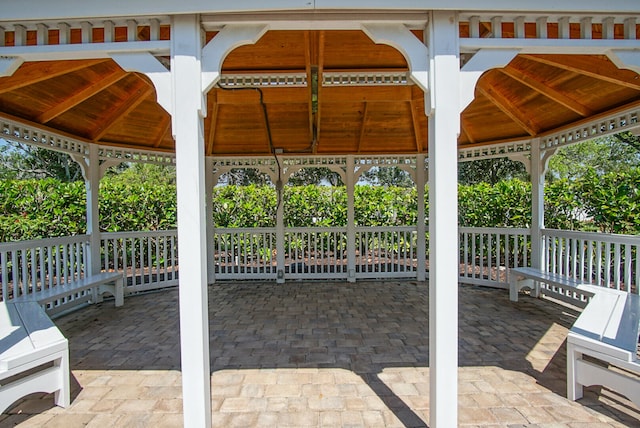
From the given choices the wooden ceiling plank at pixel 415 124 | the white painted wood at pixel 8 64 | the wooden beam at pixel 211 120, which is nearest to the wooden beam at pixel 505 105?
the wooden ceiling plank at pixel 415 124

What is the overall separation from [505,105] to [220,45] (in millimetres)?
3970

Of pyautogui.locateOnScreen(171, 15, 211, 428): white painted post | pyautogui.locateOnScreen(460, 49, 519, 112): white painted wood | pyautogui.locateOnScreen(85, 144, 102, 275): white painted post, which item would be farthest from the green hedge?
pyautogui.locateOnScreen(171, 15, 211, 428): white painted post

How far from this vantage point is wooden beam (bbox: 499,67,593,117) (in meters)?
3.40

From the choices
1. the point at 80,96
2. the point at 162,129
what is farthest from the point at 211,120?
the point at 80,96

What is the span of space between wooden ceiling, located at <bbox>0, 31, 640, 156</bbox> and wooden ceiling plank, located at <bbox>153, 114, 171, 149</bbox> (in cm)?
2

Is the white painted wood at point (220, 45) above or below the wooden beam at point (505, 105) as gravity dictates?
below

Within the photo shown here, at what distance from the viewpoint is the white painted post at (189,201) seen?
2.01m

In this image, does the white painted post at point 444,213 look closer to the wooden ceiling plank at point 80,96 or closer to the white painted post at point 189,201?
the white painted post at point 189,201

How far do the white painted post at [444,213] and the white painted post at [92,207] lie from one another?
16.3ft

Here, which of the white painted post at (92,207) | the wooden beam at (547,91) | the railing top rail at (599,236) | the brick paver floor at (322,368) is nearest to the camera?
the brick paver floor at (322,368)

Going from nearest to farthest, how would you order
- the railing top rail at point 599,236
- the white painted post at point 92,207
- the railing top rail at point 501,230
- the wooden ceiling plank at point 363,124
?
the railing top rail at point 599,236 → the white painted post at point 92,207 → the wooden ceiling plank at point 363,124 → the railing top rail at point 501,230

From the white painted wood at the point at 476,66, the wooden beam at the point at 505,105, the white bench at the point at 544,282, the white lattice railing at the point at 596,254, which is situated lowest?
the white bench at the point at 544,282

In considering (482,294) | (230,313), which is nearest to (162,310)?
(230,313)

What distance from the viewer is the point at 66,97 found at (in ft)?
12.2
